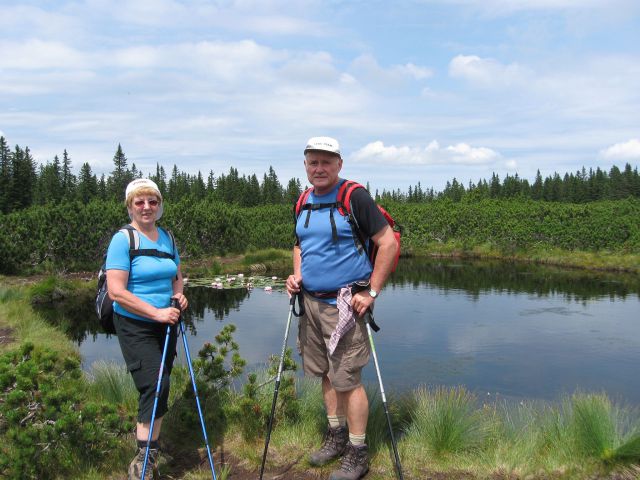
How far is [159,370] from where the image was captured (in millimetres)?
3553

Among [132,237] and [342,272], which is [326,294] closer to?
[342,272]

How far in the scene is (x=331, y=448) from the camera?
3.89 meters

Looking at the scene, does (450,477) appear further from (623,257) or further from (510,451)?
(623,257)

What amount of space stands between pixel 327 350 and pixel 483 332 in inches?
390

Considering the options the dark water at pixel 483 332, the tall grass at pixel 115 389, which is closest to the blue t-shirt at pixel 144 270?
the tall grass at pixel 115 389

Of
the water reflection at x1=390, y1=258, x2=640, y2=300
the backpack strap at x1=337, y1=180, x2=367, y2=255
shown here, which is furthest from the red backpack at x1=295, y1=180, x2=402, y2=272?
the water reflection at x1=390, y1=258, x2=640, y2=300

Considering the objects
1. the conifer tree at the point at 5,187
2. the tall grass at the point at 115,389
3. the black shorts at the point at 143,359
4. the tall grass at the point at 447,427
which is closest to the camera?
the black shorts at the point at 143,359

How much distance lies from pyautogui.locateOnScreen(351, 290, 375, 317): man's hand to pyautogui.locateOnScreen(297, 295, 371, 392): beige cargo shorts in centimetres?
12

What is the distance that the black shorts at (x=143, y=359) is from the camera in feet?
11.6

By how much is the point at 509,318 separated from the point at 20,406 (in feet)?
42.4

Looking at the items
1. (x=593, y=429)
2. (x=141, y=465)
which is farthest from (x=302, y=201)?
(x=593, y=429)

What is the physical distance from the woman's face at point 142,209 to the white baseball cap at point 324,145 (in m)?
1.09

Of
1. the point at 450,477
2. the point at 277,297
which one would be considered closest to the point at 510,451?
the point at 450,477

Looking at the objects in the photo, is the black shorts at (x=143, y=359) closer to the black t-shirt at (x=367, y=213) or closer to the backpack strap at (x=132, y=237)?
the backpack strap at (x=132, y=237)
